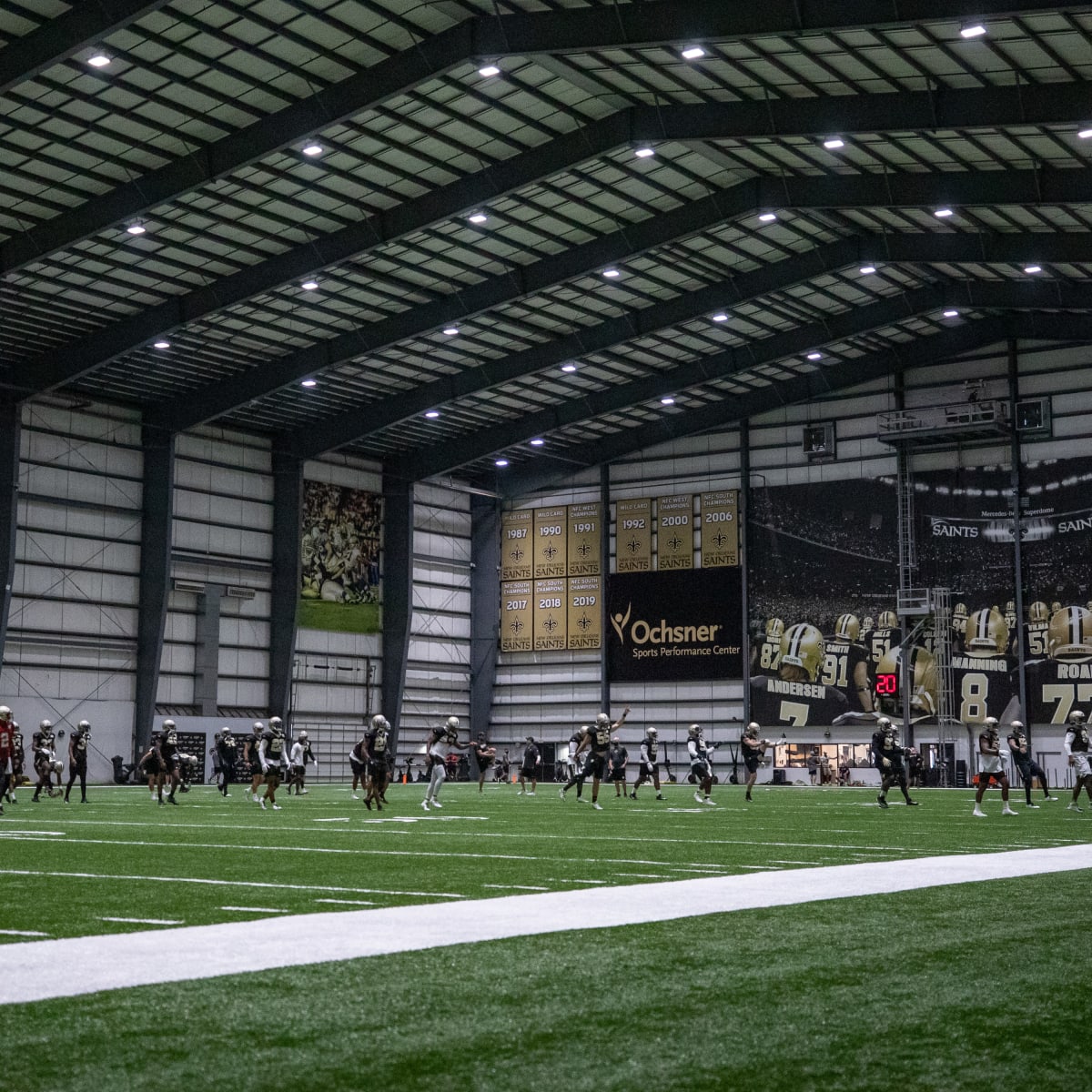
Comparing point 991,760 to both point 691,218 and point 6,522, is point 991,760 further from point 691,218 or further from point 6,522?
point 6,522

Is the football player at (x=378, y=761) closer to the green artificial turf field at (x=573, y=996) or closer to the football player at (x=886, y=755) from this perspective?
the football player at (x=886, y=755)

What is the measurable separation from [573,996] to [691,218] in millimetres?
38721

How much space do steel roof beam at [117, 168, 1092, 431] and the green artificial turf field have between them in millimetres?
27096

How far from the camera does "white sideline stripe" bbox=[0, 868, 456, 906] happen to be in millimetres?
11680

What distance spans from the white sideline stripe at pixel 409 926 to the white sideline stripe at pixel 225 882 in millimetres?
783

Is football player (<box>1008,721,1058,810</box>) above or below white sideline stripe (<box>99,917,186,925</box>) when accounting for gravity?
above

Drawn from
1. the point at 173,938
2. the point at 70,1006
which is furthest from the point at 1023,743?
the point at 70,1006

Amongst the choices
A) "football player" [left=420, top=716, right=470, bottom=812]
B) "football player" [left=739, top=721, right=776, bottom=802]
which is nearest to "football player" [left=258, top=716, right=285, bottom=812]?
"football player" [left=420, top=716, right=470, bottom=812]

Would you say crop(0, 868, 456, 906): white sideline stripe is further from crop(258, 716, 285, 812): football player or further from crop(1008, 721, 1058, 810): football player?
crop(1008, 721, 1058, 810): football player

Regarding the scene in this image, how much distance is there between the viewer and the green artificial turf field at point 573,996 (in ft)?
17.3

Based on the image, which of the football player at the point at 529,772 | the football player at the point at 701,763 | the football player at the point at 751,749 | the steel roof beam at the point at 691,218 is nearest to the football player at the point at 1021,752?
the football player at the point at 751,749

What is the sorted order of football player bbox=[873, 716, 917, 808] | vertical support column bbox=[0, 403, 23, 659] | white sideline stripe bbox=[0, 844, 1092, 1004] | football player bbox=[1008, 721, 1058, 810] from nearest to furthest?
white sideline stripe bbox=[0, 844, 1092, 1004], football player bbox=[1008, 721, 1058, 810], football player bbox=[873, 716, 917, 808], vertical support column bbox=[0, 403, 23, 659]

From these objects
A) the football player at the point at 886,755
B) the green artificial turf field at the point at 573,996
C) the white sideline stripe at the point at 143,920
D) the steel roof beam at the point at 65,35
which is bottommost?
the white sideline stripe at the point at 143,920

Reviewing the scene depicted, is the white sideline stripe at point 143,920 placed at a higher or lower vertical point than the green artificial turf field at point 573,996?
lower
